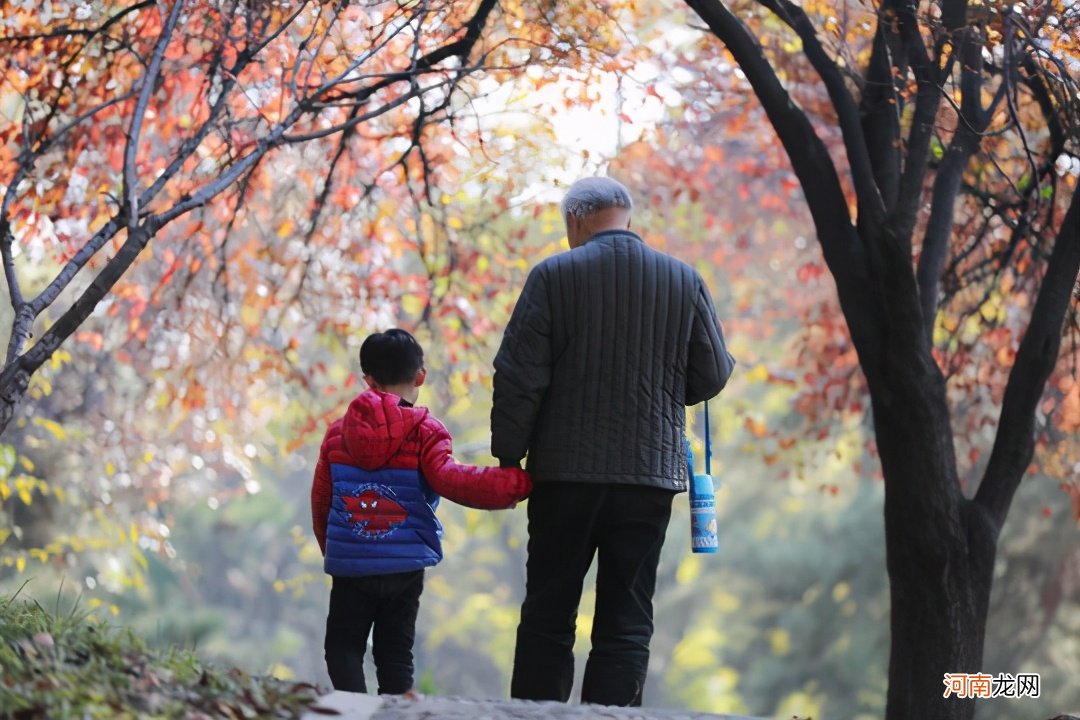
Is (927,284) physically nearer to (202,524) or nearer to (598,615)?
(598,615)

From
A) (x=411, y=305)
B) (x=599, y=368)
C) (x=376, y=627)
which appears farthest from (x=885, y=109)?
(x=411, y=305)

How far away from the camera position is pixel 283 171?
380 inches

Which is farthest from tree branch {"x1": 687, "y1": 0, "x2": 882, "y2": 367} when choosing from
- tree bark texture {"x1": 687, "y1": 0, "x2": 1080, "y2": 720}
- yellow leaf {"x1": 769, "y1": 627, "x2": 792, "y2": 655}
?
yellow leaf {"x1": 769, "y1": 627, "x2": 792, "y2": 655}

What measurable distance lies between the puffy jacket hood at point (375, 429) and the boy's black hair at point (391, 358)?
0.41 ft

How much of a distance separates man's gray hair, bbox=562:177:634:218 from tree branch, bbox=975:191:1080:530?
2.07 m

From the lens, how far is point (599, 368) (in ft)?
13.0

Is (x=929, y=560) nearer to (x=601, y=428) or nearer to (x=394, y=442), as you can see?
(x=601, y=428)

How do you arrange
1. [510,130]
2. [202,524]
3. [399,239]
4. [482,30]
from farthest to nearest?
[202,524], [399,239], [510,130], [482,30]

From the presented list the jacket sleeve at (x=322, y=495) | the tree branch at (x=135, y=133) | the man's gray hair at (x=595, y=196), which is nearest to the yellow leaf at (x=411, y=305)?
the tree branch at (x=135, y=133)

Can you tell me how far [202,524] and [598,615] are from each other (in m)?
29.8

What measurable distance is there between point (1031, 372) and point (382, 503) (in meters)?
2.77

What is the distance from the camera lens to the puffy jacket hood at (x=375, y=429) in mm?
4266

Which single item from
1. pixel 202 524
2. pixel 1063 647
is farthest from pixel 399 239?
pixel 202 524

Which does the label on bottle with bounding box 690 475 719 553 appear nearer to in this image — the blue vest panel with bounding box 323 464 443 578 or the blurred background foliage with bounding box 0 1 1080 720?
the blurred background foliage with bounding box 0 1 1080 720
